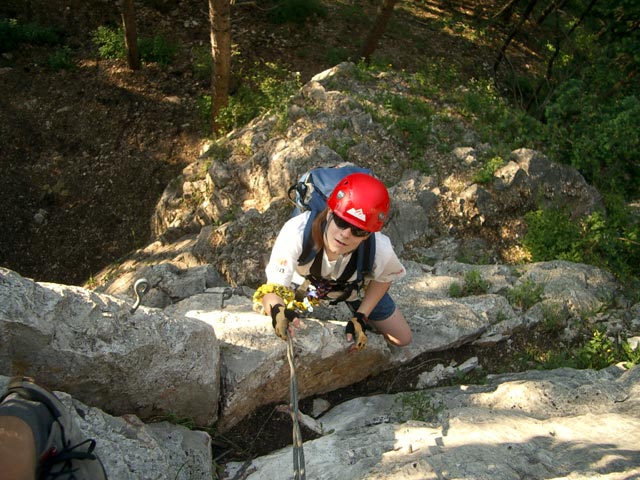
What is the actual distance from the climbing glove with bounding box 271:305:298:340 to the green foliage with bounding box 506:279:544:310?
2.99 meters

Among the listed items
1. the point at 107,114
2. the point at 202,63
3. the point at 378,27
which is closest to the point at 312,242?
the point at 378,27

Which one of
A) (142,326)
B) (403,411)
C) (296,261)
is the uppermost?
(296,261)

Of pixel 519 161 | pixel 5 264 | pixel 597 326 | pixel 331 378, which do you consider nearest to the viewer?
pixel 331 378

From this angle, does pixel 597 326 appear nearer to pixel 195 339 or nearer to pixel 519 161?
pixel 519 161

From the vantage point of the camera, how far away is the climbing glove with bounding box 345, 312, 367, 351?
4.52 meters

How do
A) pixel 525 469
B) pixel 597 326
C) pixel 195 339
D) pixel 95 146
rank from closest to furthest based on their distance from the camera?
pixel 525 469 < pixel 195 339 < pixel 597 326 < pixel 95 146

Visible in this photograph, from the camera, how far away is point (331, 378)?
4828 millimetres

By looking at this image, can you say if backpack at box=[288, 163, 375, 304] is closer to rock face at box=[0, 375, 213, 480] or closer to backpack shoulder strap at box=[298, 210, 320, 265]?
backpack shoulder strap at box=[298, 210, 320, 265]

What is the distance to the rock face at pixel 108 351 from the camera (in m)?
3.21

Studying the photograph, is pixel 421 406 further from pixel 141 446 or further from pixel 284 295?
pixel 141 446

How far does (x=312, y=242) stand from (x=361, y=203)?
1.98ft

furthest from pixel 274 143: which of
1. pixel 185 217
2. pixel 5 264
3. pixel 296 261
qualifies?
pixel 5 264

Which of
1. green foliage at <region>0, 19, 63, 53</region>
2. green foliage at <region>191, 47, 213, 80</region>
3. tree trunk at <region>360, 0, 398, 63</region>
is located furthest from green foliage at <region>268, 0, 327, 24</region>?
green foliage at <region>0, 19, 63, 53</region>

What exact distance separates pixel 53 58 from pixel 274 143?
255 inches
